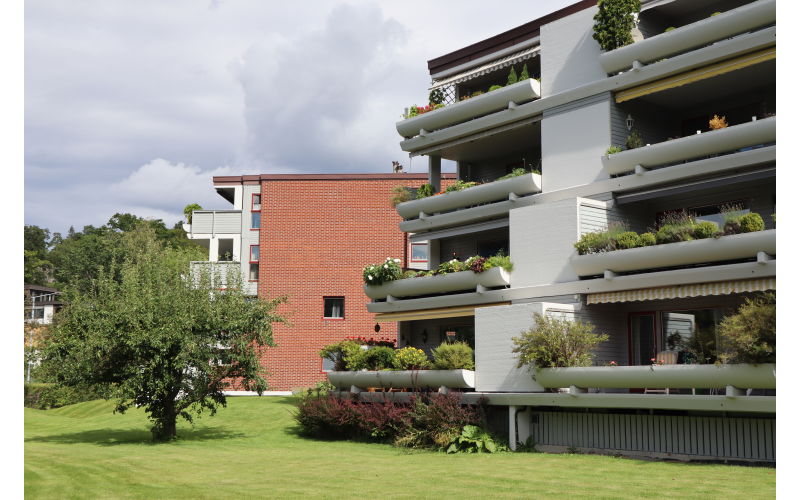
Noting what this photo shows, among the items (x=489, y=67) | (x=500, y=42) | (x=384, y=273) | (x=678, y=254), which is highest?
(x=500, y=42)

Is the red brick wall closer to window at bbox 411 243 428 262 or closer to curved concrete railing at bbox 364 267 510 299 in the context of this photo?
window at bbox 411 243 428 262

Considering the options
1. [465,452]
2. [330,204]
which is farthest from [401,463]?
[330,204]

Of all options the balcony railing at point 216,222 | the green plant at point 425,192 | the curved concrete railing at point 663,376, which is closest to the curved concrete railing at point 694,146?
the curved concrete railing at point 663,376

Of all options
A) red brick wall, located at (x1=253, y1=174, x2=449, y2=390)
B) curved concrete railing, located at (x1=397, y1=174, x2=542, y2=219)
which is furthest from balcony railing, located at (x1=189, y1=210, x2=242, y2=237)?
curved concrete railing, located at (x1=397, y1=174, x2=542, y2=219)

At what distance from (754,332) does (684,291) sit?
4187 millimetres

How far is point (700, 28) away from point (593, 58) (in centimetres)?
425

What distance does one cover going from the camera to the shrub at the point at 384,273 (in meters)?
32.4

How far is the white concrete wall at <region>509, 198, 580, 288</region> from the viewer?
85.8 feet

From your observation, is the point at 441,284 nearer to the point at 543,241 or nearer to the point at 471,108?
the point at 543,241

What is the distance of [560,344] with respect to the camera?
23.7 meters

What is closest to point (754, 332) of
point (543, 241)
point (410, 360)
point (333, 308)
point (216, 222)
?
point (543, 241)

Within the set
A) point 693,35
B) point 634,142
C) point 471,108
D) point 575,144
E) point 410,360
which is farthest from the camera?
point 471,108

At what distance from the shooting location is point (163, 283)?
27.8m
